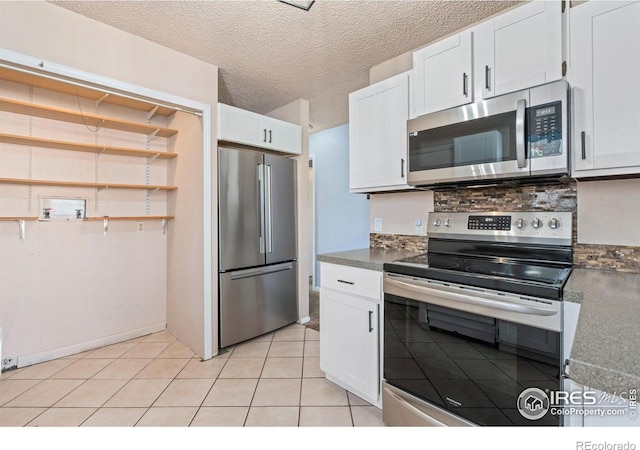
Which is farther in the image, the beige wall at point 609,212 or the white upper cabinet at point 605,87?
the beige wall at point 609,212

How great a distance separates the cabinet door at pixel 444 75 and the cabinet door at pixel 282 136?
1581 mm

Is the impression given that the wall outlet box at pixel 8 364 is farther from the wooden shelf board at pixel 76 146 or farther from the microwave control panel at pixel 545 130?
the microwave control panel at pixel 545 130

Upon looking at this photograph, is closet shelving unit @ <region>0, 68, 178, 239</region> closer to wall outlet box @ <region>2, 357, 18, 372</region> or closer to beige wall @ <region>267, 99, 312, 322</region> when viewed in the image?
wall outlet box @ <region>2, 357, 18, 372</region>

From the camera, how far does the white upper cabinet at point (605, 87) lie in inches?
49.4

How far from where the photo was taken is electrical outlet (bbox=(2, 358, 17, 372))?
2246mm

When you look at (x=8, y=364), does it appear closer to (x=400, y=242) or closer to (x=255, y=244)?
(x=255, y=244)

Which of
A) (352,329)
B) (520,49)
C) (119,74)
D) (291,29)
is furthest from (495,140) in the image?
(119,74)

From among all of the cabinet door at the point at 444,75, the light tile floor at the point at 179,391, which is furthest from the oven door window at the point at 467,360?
the cabinet door at the point at 444,75

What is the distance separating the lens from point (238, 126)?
109 inches

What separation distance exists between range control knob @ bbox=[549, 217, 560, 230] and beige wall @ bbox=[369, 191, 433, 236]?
72 centimetres

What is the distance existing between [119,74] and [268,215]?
1.60 meters

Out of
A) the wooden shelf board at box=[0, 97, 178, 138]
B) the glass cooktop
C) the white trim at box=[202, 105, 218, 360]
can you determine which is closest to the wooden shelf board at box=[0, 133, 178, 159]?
the wooden shelf board at box=[0, 97, 178, 138]

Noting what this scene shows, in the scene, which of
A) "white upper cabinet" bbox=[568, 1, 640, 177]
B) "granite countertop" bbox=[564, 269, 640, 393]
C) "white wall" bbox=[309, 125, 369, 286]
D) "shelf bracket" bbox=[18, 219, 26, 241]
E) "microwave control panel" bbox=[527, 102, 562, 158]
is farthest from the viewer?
"white wall" bbox=[309, 125, 369, 286]

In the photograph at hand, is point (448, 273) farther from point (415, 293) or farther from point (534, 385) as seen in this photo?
point (534, 385)
